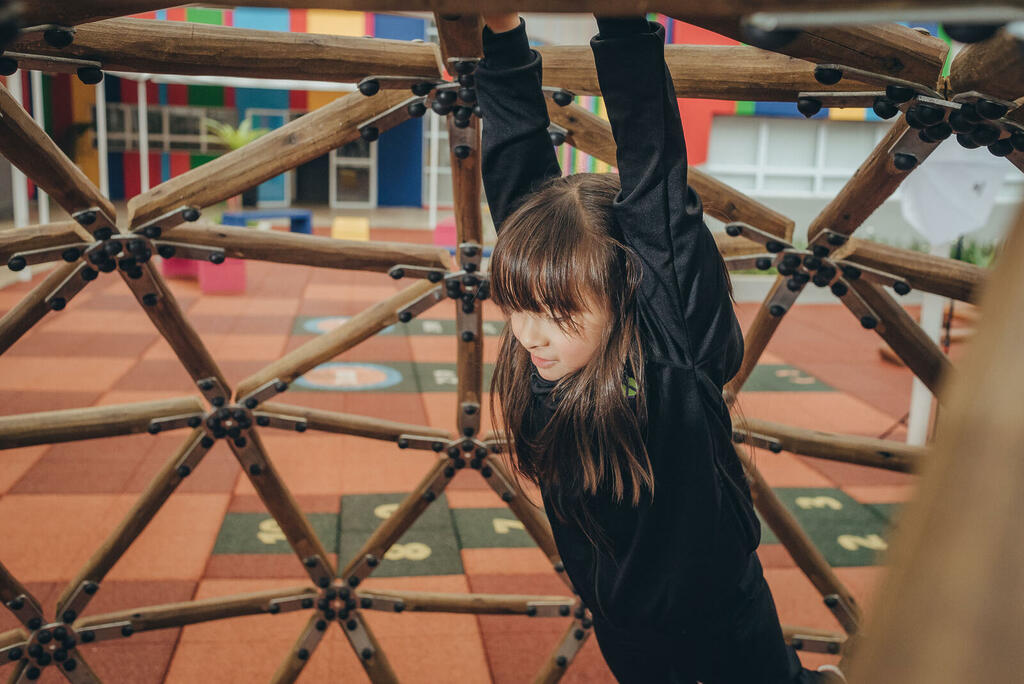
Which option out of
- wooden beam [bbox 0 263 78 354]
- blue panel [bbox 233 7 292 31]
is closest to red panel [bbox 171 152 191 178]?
blue panel [bbox 233 7 292 31]

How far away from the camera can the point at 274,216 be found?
10203 mm

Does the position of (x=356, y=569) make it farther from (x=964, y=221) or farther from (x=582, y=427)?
(x=964, y=221)

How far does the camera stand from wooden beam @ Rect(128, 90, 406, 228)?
2.06m

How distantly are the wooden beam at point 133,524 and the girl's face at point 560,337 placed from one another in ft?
5.00

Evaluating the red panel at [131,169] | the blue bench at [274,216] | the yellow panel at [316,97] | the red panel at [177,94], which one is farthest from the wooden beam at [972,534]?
the red panel at [131,169]

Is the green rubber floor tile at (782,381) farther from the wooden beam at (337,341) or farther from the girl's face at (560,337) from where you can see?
the girl's face at (560,337)

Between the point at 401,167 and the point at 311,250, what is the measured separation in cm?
1387

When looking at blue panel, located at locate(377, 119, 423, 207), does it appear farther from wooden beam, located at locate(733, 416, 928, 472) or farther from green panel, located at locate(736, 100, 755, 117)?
wooden beam, located at locate(733, 416, 928, 472)

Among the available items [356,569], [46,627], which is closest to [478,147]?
[356,569]

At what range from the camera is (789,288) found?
88.1 inches

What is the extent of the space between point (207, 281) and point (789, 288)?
7.30m

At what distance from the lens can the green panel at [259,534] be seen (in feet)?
12.2

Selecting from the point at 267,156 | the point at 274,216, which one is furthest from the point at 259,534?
the point at 274,216

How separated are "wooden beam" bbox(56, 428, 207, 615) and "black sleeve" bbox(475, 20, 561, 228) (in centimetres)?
147
